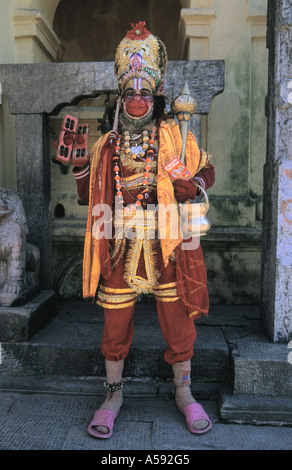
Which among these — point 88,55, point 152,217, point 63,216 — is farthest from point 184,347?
point 88,55

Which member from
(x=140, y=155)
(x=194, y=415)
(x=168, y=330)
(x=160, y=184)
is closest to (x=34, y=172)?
(x=140, y=155)

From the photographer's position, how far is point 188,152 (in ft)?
8.72

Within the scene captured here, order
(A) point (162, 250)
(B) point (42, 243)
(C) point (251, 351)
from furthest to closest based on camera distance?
(B) point (42, 243)
(C) point (251, 351)
(A) point (162, 250)

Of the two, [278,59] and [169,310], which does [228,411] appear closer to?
[169,310]

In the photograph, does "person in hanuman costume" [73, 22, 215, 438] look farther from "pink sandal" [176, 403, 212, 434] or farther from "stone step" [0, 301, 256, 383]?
"stone step" [0, 301, 256, 383]

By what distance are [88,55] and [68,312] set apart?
376cm

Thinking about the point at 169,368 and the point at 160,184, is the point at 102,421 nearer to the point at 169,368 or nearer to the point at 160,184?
the point at 169,368

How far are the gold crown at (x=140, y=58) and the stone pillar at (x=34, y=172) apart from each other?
1342 millimetres

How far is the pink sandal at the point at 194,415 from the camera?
2599mm

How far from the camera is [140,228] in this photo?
105 inches

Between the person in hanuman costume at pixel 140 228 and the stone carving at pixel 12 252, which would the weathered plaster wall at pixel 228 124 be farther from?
the person in hanuman costume at pixel 140 228

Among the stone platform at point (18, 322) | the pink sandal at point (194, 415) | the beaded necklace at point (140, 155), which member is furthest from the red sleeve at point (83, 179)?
the pink sandal at point (194, 415)

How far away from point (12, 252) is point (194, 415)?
1.76 m

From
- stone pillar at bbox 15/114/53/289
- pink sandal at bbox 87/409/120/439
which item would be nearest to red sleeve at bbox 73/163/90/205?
stone pillar at bbox 15/114/53/289
